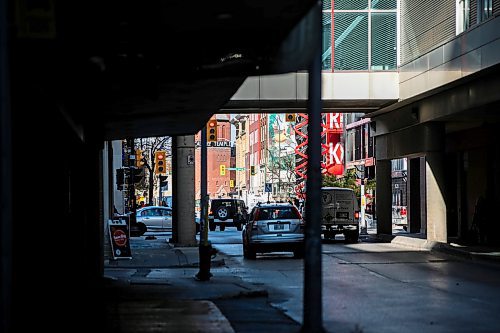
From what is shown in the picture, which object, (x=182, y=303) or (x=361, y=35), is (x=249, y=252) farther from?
(x=182, y=303)

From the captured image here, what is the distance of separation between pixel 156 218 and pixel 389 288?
3111cm

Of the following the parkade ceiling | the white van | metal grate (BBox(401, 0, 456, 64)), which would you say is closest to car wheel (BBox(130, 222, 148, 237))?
the white van

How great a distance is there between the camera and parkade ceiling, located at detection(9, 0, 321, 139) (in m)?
7.99

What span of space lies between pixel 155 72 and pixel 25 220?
2431 mm

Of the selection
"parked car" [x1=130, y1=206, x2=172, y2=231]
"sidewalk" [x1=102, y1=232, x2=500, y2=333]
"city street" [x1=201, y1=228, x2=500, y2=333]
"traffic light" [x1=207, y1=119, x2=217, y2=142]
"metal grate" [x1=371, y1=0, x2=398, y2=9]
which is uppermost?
"metal grate" [x1=371, y1=0, x2=398, y2=9]

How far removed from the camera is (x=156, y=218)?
4700cm

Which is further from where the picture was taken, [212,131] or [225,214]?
[225,214]

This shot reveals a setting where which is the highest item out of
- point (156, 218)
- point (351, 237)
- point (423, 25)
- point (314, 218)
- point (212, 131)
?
point (423, 25)

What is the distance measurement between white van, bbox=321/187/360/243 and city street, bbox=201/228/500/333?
5.06 metres

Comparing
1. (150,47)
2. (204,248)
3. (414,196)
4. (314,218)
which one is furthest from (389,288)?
(414,196)

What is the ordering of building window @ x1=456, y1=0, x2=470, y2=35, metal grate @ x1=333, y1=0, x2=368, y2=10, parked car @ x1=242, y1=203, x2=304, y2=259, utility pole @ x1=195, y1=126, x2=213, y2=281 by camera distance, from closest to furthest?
utility pole @ x1=195, y1=126, x2=213, y2=281 → parked car @ x1=242, y1=203, x2=304, y2=259 → building window @ x1=456, y1=0, x2=470, y2=35 → metal grate @ x1=333, y1=0, x2=368, y2=10

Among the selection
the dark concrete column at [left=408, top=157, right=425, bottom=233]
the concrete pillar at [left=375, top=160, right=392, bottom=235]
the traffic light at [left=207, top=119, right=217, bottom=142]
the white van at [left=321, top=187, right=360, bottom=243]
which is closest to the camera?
the white van at [left=321, top=187, right=360, bottom=243]

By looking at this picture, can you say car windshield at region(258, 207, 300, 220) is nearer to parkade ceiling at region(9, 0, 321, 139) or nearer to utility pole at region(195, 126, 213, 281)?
utility pole at region(195, 126, 213, 281)

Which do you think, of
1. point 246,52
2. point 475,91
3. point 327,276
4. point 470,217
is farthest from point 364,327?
point 470,217
